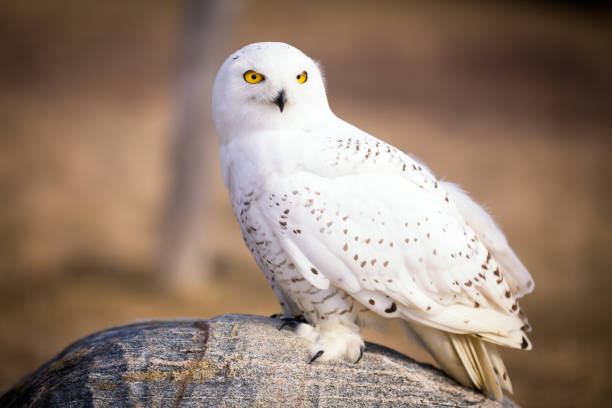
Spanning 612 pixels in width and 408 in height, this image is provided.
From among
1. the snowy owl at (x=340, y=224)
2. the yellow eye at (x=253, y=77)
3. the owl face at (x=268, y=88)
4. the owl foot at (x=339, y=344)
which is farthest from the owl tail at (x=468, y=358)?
the yellow eye at (x=253, y=77)

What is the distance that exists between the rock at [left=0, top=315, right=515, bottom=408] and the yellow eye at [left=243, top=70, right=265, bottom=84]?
92 centimetres

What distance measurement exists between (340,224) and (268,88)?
52 cm

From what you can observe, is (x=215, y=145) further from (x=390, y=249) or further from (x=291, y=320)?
(x=390, y=249)

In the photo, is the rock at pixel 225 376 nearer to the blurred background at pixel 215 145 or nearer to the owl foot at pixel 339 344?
the owl foot at pixel 339 344

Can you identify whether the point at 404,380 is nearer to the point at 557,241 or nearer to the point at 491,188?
the point at 557,241

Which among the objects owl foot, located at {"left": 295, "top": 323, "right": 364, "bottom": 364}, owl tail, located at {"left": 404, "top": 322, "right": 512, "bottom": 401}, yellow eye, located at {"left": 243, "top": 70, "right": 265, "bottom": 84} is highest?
yellow eye, located at {"left": 243, "top": 70, "right": 265, "bottom": 84}

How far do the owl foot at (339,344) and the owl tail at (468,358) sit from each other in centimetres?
22

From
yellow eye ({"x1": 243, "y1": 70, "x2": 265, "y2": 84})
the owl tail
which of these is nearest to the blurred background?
the owl tail

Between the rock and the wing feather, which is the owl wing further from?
the rock

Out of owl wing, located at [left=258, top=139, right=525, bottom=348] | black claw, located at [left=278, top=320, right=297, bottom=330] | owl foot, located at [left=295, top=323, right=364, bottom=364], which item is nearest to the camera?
owl wing, located at [left=258, top=139, right=525, bottom=348]

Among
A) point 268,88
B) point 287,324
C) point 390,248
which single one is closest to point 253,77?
point 268,88

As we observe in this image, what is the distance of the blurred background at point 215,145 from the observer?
5688mm

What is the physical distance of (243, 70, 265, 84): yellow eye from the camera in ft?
6.73

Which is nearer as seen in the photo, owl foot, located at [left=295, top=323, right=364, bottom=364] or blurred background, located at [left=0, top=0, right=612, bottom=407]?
owl foot, located at [left=295, top=323, right=364, bottom=364]
